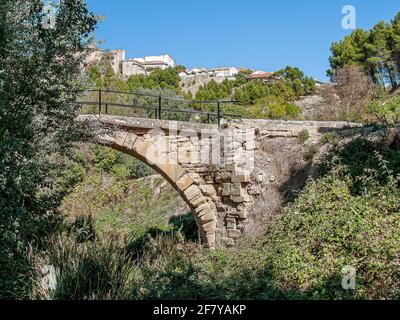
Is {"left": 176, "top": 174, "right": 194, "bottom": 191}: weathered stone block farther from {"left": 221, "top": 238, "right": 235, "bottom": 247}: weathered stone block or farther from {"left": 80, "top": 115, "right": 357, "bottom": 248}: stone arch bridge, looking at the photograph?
{"left": 221, "top": 238, "right": 235, "bottom": 247}: weathered stone block

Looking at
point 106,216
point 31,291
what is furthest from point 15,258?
point 106,216

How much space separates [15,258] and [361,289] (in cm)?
434

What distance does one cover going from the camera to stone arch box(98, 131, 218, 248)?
9992mm

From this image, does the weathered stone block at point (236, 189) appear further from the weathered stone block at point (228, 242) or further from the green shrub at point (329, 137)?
the green shrub at point (329, 137)

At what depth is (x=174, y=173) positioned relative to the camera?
10.7m

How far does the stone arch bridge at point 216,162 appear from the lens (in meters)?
10.5

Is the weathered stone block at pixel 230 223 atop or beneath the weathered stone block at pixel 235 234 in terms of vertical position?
atop

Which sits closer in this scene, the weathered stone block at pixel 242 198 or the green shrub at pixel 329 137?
the green shrub at pixel 329 137

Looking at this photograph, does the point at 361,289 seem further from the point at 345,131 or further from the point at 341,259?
the point at 345,131

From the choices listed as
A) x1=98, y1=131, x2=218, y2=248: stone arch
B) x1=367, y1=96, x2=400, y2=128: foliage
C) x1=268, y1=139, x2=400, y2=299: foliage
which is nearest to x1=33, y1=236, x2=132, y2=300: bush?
x1=268, y1=139, x2=400, y2=299: foliage

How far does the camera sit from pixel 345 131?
10289 millimetres

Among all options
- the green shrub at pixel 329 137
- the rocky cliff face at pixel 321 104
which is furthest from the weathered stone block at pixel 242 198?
the rocky cliff face at pixel 321 104

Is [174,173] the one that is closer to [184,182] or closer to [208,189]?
[184,182]

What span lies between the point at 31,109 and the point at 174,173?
5342 millimetres
